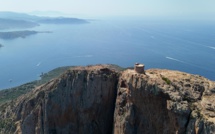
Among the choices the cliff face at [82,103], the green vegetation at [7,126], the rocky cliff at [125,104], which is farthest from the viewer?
the green vegetation at [7,126]

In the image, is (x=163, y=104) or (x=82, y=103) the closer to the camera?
(x=163, y=104)

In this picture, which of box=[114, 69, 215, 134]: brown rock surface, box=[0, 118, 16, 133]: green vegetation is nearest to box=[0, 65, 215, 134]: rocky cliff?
box=[114, 69, 215, 134]: brown rock surface

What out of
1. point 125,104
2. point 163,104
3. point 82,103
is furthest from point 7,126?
point 163,104

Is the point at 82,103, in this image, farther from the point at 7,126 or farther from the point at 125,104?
the point at 7,126

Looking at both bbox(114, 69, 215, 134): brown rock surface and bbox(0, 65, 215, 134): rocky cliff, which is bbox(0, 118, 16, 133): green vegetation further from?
bbox(114, 69, 215, 134): brown rock surface

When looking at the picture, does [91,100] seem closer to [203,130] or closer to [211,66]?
[203,130]

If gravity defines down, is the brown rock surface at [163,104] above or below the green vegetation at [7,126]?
above

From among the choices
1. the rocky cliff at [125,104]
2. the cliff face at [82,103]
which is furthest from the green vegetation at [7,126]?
the cliff face at [82,103]

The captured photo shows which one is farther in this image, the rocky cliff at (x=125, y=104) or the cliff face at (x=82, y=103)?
the cliff face at (x=82, y=103)

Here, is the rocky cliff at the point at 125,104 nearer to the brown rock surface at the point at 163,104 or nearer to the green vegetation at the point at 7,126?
the brown rock surface at the point at 163,104
